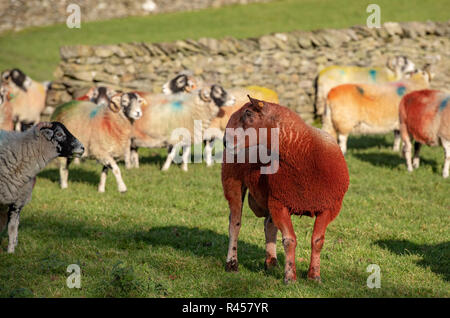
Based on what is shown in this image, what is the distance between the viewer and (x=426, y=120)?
12.6 metres

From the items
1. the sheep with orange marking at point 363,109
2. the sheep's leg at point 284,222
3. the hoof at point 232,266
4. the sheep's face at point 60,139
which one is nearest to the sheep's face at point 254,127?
the sheep's leg at point 284,222

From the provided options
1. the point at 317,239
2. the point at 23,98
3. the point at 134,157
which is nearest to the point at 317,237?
the point at 317,239

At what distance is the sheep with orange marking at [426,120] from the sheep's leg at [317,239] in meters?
7.27

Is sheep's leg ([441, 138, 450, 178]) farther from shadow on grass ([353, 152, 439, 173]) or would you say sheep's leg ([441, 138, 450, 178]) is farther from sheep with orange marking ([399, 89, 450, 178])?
shadow on grass ([353, 152, 439, 173])

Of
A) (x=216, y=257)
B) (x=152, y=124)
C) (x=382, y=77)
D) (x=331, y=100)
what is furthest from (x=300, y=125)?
A: (x=382, y=77)

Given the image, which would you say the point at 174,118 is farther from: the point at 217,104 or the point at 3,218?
the point at 3,218

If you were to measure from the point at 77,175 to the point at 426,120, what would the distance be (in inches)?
297

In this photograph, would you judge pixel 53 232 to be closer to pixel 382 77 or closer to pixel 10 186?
pixel 10 186

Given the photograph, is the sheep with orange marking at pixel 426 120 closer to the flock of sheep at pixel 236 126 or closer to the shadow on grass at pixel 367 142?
the flock of sheep at pixel 236 126

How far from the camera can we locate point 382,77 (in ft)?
60.6

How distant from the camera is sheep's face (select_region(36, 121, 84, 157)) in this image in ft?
24.9

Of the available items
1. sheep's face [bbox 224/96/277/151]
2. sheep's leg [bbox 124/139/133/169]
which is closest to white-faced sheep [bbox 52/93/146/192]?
sheep's leg [bbox 124/139/133/169]

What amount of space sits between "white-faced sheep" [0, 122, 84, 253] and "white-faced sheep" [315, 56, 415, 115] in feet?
39.0

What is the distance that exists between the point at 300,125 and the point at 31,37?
89.6 ft
